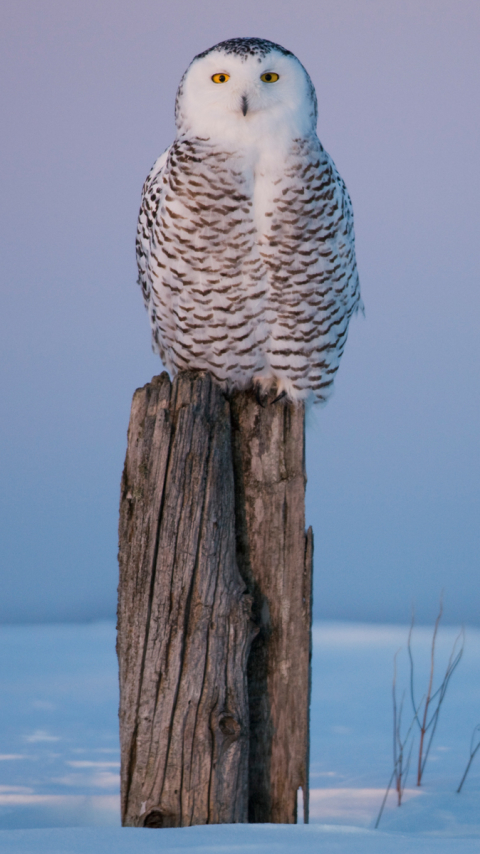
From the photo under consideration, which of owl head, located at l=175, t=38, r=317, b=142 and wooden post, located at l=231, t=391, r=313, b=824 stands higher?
owl head, located at l=175, t=38, r=317, b=142

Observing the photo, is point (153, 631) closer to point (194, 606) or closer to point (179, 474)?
point (194, 606)

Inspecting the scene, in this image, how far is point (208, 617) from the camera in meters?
2.75

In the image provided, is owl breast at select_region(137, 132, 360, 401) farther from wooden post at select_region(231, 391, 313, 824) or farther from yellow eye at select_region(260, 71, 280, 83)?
wooden post at select_region(231, 391, 313, 824)

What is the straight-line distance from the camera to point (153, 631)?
2744 mm

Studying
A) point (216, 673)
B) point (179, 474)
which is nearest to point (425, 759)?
point (216, 673)

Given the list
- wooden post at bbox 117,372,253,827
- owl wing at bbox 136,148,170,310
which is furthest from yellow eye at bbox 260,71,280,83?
wooden post at bbox 117,372,253,827

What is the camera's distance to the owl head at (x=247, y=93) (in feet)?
9.21

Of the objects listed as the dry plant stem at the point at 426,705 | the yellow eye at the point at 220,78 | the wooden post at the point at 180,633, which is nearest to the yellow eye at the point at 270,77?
the yellow eye at the point at 220,78

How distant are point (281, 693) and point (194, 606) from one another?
460 millimetres

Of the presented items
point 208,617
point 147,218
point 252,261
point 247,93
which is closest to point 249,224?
point 252,261

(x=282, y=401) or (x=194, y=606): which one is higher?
(x=282, y=401)

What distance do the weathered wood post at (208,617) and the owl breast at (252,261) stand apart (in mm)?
262

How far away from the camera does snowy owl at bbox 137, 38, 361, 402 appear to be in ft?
9.50

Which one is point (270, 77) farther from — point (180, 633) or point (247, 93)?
point (180, 633)
